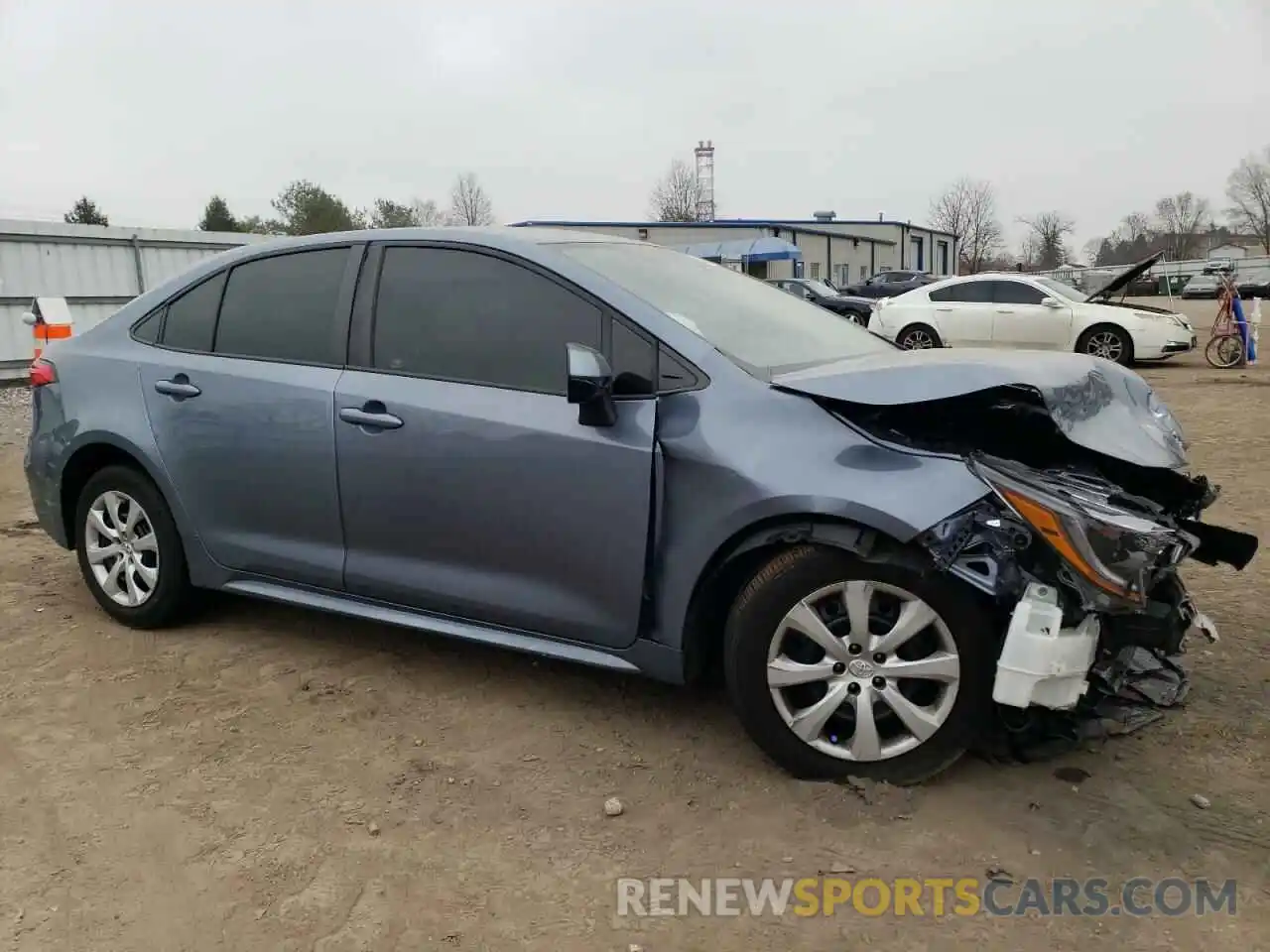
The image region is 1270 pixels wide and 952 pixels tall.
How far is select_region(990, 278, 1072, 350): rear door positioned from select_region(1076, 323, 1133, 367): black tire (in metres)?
0.21

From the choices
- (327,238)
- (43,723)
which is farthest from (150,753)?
(327,238)

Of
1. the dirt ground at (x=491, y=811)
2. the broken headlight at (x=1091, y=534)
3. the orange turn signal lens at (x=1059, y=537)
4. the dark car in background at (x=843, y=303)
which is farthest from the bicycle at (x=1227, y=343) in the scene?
the orange turn signal lens at (x=1059, y=537)

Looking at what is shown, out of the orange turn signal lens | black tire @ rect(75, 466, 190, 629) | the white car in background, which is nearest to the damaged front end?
the orange turn signal lens

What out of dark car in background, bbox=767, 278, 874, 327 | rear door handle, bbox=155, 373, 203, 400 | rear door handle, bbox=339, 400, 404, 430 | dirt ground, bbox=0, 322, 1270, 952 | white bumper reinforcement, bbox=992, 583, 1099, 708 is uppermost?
dark car in background, bbox=767, 278, 874, 327

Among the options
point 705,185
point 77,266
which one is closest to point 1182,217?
point 705,185

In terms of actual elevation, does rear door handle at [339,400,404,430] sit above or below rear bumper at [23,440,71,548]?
above

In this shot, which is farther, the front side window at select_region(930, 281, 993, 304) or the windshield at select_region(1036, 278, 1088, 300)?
the front side window at select_region(930, 281, 993, 304)

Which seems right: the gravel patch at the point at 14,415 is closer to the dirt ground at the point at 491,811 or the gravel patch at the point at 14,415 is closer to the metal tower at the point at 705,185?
the dirt ground at the point at 491,811

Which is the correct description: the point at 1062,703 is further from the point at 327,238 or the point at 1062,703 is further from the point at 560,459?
the point at 327,238

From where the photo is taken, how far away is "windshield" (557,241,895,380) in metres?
3.28

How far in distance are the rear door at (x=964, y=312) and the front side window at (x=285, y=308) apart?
12822mm

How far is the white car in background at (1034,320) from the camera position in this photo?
560 inches

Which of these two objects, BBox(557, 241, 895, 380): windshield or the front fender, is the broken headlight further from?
BBox(557, 241, 895, 380): windshield

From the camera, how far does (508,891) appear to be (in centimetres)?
253
